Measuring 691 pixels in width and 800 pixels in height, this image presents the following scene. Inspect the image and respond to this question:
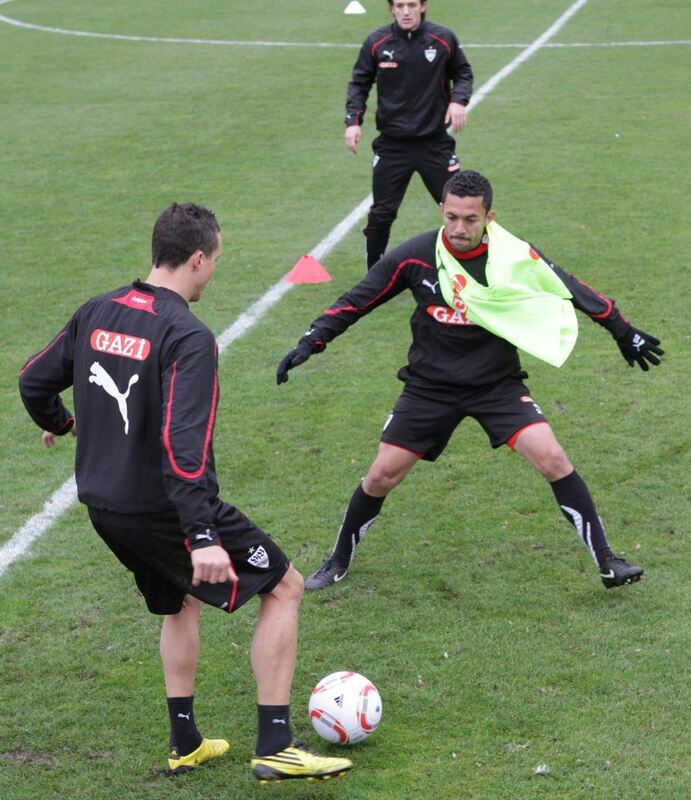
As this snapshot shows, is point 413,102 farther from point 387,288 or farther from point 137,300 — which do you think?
point 137,300

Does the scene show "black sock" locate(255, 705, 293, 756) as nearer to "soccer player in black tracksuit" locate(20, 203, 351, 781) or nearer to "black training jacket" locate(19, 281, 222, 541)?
"soccer player in black tracksuit" locate(20, 203, 351, 781)

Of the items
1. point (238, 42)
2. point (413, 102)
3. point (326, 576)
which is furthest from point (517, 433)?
point (238, 42)

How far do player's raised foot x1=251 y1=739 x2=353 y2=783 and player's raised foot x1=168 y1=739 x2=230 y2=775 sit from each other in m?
0.34

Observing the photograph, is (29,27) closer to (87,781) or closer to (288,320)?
(288,320)

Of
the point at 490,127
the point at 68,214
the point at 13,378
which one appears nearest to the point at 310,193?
the point at 68,214

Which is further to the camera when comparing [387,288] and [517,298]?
[387,288]

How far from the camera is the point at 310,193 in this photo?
1390 cm

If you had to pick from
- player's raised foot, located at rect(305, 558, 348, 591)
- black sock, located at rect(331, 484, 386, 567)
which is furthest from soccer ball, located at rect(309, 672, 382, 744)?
black sock, located at rect(331, 484, 386, 567)

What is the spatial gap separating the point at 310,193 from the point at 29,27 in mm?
14078

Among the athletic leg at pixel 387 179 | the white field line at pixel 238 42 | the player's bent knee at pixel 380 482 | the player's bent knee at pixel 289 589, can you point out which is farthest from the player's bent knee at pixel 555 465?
the white field line at pixel 238 42

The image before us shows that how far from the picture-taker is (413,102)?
1039 cm

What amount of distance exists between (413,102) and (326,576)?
5.17 meters

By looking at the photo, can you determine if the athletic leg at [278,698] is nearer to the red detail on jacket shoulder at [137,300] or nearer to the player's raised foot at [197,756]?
the player's raised foot at [197,756]

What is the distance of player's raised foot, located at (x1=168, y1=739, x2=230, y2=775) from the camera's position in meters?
4.95
